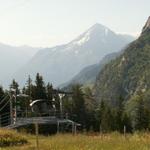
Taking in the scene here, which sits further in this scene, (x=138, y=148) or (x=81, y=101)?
(x=81, y=101)

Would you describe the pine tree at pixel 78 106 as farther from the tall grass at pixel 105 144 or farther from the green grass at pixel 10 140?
the tall grass at pixel 105 144

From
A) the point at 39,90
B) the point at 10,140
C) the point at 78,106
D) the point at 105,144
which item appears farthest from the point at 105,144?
the point at 78,106

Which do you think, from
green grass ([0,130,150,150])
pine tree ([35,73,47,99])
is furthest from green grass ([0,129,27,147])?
pine tree ([35,73,47,99])

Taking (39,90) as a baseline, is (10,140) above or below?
below

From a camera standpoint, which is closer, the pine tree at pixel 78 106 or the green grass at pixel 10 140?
the green grass at pixel 10 140

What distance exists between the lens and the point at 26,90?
10306 cm

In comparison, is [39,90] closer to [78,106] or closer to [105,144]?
[78,106]

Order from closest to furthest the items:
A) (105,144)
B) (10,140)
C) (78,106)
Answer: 1. (105,144)
2. (10,140)
3. (78,106)

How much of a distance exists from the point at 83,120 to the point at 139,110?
40.8 ft

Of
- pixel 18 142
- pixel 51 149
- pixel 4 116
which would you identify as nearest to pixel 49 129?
pixel 4 116

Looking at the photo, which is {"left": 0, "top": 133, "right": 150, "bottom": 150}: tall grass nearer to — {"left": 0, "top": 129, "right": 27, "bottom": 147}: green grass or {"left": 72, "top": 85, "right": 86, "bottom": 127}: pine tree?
{"left": 0, "top": 129, "right": 27, "bottom": 147}: green grass

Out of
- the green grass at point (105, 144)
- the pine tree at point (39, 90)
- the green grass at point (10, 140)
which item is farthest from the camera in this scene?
the pine tree at point (39, 90)

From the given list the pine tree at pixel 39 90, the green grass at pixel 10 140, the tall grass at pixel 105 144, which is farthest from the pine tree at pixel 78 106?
the tall grass at pixel 105 144

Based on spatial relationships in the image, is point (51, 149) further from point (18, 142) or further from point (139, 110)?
point (139, 110)
